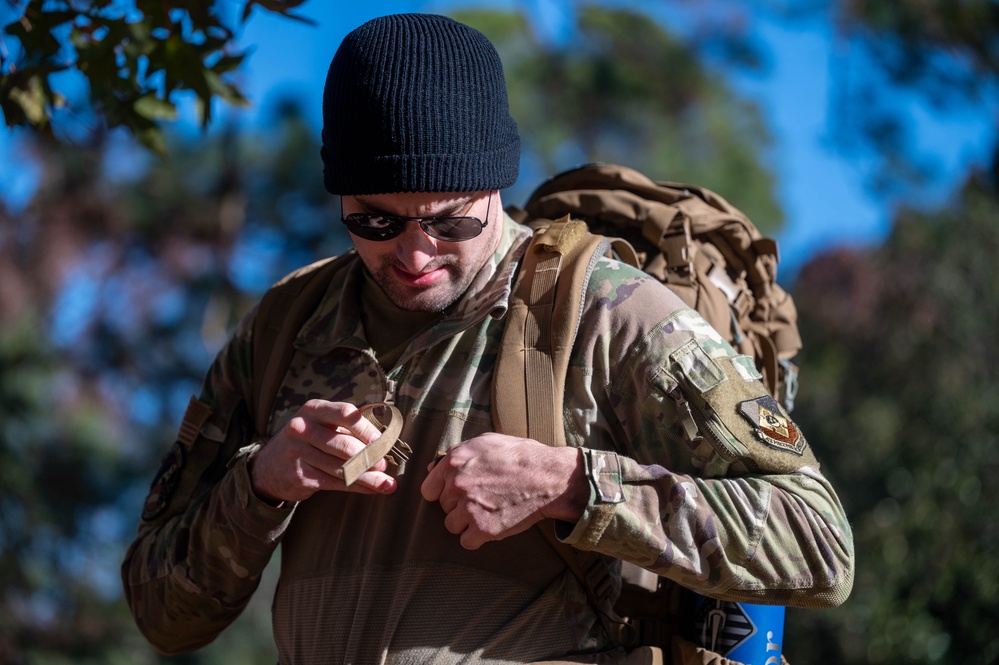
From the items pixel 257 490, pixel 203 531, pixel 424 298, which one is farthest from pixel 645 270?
pixel 203 531

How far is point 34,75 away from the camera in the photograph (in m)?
3.36

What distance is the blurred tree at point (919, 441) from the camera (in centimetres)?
783

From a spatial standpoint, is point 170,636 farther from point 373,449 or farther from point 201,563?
point 373,449

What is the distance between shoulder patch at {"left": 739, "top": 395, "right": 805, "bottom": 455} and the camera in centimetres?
245

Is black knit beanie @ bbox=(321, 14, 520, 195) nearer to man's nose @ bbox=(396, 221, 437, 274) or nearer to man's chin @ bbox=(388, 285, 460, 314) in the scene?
man's nose @ bbox=(396, 221, 437, 274)

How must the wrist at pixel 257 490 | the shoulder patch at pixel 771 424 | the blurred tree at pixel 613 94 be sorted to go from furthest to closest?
the blurred tree at pixel 613 94 → the wrist at pixel 257 490 → the shoulder patch at pixel 771 424

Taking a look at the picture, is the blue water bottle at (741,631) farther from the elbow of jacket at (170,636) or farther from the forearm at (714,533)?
the elbow of jacket at (170,636)

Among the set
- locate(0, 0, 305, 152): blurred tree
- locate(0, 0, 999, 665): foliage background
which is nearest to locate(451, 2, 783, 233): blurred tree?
locate(0, 0, 999, 665): foliage background

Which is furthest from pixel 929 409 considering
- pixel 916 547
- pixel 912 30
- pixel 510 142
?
pixel 510 142

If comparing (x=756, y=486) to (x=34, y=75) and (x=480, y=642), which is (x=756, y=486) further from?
(x=34, y=75)

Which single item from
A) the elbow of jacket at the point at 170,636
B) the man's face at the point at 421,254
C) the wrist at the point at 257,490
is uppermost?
the man's face at the point at 421,254

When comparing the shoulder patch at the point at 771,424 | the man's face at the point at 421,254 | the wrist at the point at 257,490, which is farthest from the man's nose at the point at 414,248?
the shoulder patch at the point at 771,424

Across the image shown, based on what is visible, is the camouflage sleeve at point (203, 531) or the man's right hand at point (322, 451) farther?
the camouflage sleeve at point (203, 531)

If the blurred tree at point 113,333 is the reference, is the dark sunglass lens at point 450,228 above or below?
above
